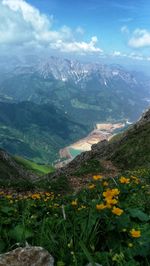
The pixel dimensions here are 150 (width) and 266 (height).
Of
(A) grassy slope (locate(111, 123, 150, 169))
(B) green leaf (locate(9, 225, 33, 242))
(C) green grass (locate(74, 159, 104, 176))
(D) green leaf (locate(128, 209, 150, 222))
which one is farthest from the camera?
(A) grassy slope (locate(111, 123, 150, 169))

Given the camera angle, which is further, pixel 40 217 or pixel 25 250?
pixel 40 217

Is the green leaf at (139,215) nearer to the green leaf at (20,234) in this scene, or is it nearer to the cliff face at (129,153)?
the green leaf at (20,234)

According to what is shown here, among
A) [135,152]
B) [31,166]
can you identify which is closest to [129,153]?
[135,152]

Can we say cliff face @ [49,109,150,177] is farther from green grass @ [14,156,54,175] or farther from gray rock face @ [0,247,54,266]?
green grass @ [14,156,54,175]

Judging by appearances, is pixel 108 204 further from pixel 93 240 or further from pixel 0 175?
pixel 0 175

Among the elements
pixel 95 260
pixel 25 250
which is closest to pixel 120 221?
pixel 95 260

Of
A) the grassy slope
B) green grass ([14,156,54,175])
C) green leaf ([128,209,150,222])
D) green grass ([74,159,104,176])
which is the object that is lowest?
green leaf ([128,209,150,222])

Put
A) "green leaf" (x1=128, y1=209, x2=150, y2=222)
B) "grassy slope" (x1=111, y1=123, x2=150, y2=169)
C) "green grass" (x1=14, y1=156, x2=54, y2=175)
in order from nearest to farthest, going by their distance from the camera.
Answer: "green leaf" (x1=128, y1=209, x2=150, y2=222) → "grassy slope" (x1=111, y1=123, x2=150, y2=169) → "green grass" (x1=14, y1=156, x2=54, y2=175)

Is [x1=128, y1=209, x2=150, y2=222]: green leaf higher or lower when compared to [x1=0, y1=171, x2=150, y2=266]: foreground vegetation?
higher

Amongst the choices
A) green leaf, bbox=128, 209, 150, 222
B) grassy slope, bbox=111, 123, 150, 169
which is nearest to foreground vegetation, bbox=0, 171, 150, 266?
green leaf, bbox=128, 209, 150, 222
